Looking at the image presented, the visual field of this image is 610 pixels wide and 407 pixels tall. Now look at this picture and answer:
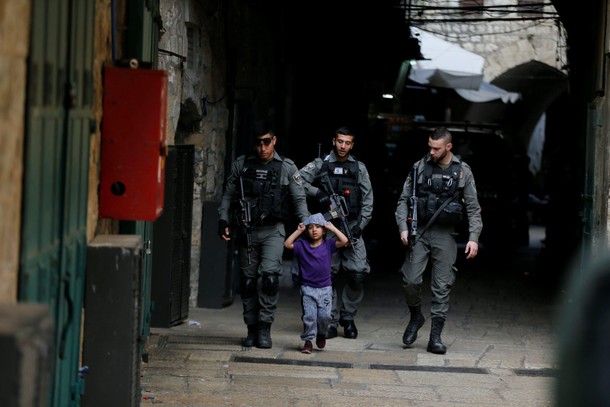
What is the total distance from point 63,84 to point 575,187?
41.7 ft

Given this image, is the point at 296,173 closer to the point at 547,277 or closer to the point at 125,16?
the point at 125,16

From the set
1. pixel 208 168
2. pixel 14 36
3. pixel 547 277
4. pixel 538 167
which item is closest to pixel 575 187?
pixel 547 277

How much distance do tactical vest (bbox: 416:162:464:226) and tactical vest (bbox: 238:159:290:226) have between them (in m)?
1.10

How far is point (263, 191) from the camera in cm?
950

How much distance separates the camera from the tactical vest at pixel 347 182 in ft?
33.0

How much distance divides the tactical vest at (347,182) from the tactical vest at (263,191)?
68 cm

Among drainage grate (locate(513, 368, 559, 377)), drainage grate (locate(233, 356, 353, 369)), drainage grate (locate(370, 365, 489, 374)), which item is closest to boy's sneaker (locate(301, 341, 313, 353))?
drainage grate (locate(233, 356, 353, 369))

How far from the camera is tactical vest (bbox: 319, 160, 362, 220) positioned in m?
10.1

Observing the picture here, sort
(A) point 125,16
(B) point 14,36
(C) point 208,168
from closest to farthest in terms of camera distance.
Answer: (B) point 14,36, (A) point 125,16, (C) point 208,168

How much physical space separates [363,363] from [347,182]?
174 centimetres

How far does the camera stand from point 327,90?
20250mm

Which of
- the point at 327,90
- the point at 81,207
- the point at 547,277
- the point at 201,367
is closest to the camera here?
the point at 81,207

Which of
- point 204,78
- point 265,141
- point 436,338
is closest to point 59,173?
point 265,141

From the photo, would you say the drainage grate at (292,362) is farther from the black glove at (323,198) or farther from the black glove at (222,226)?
the black glove at (323,198)
